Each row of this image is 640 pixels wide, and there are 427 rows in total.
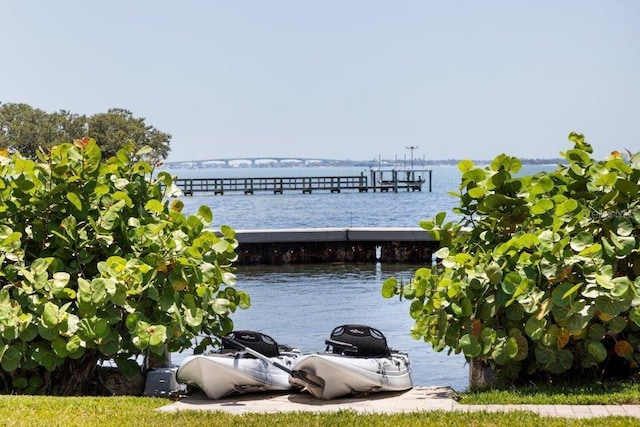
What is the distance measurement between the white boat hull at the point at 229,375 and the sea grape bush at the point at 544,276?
5.40 feet

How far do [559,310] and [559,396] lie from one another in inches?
34.9

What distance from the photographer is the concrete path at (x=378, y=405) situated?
333 inches

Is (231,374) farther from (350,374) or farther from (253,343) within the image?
(350,374)

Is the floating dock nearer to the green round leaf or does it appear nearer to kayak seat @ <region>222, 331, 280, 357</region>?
kayak seat @ <region>222, 331, 280, 357</region>

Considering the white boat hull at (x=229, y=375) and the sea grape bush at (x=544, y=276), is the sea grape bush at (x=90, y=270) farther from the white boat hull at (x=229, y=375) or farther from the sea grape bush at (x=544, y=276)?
the sea grape bush at (x=544, y=276)

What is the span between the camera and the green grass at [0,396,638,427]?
7855 mm

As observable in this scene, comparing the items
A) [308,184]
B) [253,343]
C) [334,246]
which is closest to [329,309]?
[334,246]

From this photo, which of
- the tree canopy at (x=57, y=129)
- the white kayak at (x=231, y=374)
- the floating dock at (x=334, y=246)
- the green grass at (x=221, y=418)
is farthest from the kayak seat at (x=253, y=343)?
the tree canopy at (x=57, y=129)

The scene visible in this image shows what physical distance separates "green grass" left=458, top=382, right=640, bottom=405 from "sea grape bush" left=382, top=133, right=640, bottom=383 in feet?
0.94

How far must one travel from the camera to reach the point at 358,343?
11.0m

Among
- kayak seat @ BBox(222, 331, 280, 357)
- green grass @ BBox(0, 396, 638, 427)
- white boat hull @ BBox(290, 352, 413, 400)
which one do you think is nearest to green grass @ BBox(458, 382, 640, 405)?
green grass @ BBox(0, 396, 638, 427)

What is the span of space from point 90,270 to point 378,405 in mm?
3598

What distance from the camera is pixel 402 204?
99062 millimetres

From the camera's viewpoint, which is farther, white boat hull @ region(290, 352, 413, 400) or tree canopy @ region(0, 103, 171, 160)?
tree canopy @ region(0, 103, 171, 160)
